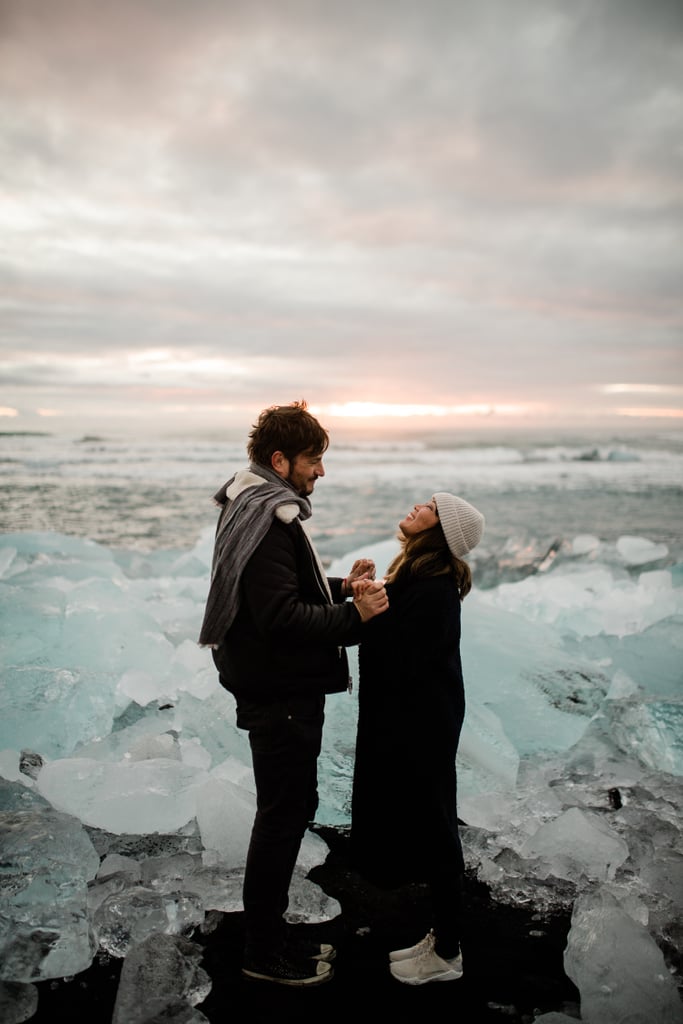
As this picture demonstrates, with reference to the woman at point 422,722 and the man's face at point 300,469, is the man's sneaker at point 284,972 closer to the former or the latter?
the woman at point 422,722

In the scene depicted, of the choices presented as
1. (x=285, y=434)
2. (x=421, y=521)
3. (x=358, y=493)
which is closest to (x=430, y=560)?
(x=421, y=521)

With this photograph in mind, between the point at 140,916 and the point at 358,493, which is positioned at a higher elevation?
Result: the point at 358,493

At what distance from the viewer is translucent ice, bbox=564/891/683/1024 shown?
2.23m

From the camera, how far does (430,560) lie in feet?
8.23

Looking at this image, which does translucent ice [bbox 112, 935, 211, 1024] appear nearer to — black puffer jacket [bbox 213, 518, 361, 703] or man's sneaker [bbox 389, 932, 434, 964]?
man's sneaker [bbox 389, 932, 434, 964]

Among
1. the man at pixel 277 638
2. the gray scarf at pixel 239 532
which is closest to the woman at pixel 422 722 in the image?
the man at pixel 277 638

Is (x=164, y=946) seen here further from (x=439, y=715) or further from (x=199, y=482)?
(x=199, y=482)

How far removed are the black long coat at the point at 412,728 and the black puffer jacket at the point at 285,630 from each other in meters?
0.18

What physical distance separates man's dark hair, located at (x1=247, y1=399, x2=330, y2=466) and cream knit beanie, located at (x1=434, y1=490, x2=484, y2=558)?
474 mm

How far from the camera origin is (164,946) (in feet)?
8.17

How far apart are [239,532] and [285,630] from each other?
34 cm

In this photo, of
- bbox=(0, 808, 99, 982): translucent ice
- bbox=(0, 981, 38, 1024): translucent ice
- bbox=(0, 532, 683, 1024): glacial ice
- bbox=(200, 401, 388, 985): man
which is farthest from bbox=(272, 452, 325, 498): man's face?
bbox=(0, 981, 38, 1024): translucent ice

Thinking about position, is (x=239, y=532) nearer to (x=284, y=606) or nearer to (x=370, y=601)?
(x=284, y=606)

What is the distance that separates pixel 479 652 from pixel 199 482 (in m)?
14.5
